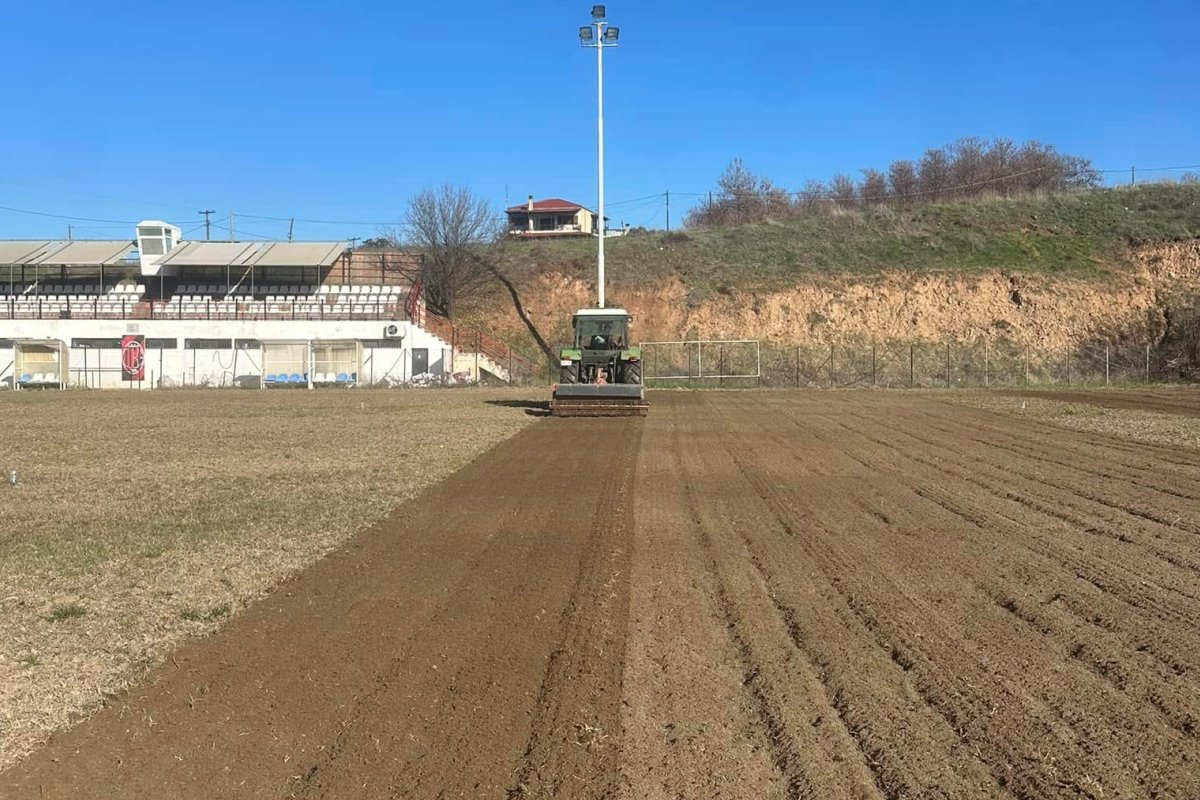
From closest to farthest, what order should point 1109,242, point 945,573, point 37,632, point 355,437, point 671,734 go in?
1. point 671,734
2. point 37,632
3. point 945,573
4. point 355,437
5. point 1109,242

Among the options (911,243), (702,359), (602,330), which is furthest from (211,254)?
(911,243)

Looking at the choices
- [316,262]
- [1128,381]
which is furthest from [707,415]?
[316,262]

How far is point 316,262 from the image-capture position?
55.9m

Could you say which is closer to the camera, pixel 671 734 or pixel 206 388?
pixel 671 734

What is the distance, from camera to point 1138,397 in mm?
34875

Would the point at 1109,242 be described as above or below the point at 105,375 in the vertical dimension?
above

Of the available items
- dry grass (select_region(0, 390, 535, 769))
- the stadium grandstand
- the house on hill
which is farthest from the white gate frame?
the house on hill

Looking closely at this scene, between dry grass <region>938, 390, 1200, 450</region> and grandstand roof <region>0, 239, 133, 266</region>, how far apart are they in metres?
50.7

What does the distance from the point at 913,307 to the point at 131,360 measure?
4400 centimetres

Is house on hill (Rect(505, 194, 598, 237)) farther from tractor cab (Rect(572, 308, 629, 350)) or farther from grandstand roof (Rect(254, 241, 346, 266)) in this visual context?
tractor cab (Rect(572, 308, 629, 350))

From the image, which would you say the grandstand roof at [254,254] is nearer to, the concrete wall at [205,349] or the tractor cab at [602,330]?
the concrete wall at [205,349]

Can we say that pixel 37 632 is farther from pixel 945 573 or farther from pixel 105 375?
pixel 105 375

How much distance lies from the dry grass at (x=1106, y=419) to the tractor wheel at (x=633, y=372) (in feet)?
36.1

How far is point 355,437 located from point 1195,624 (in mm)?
16785
